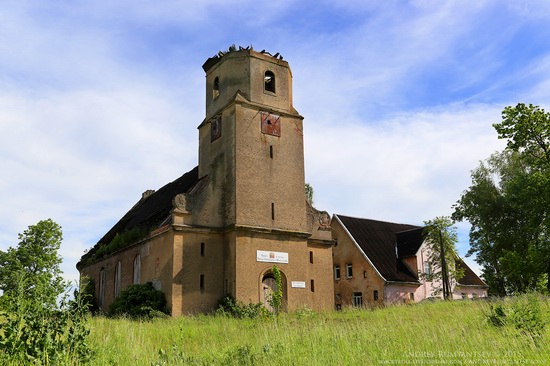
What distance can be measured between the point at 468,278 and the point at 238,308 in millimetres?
26245

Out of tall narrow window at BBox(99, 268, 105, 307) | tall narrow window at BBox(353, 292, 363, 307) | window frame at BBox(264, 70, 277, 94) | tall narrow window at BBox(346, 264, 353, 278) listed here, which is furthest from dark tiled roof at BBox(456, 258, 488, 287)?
tall narrow window at BBox(99, 268, 105, 307)

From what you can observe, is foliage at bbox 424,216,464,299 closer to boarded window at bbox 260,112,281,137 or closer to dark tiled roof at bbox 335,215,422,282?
dark tiled roof at bbox 335,215,422,282

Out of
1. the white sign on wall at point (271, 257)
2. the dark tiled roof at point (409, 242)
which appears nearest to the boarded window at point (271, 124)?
the white sign on wall at point (271, 257)

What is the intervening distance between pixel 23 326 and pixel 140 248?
20.5 m

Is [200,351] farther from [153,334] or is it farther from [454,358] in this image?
[454,358]

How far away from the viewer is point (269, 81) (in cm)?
2891

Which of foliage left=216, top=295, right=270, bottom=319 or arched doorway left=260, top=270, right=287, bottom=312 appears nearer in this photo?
foliage left=216, top=295, right=270, bottom=319

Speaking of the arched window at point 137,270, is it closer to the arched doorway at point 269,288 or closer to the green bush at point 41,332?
the arched doorway at point 269,288

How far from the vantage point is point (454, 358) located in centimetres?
860

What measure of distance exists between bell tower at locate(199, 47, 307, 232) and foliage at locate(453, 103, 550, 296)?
11.8 metres

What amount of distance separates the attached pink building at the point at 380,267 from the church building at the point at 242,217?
8236 millimetres

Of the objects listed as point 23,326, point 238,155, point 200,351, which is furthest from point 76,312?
point 238,155

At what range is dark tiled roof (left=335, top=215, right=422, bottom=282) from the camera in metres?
36.9

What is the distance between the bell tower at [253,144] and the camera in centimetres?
2598
